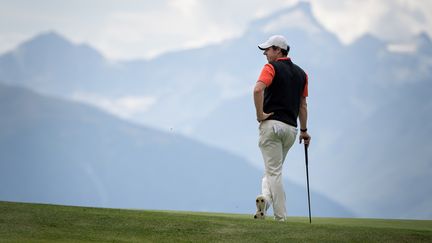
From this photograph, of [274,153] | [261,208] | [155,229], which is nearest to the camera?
[155,229]

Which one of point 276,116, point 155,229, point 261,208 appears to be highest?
point 276,116

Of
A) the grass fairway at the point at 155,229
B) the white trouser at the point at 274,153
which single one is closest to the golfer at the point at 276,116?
the white trouser at the point at 274,153

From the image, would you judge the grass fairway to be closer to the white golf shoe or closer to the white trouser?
the white golf shoe

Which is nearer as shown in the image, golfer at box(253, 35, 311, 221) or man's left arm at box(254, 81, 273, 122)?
man's left arm at box(254, 81, 273, 122)

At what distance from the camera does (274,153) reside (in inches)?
450

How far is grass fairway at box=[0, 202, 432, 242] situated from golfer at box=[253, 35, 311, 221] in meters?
0.87

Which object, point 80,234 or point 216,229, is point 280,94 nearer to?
point 216,229

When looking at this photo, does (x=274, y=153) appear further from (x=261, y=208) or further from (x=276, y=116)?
(x=261, y=208)

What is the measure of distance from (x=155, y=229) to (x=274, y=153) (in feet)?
6.93

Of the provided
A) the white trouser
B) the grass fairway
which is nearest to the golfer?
the white trouser

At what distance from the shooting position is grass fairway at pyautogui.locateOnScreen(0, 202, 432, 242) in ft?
31.6

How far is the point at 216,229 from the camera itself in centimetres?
1017

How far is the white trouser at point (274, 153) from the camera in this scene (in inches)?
450

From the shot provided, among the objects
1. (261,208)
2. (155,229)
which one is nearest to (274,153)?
(261,208)
